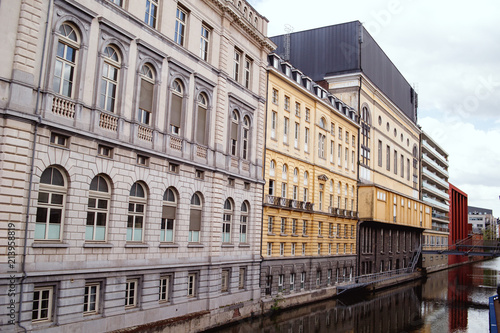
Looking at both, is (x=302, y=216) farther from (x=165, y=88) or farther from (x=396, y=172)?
(x=396, y=172)

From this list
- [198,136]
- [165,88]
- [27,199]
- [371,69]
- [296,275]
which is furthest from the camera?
[371,69]

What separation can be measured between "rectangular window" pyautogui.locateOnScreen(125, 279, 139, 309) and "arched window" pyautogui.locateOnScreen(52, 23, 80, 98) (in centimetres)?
908

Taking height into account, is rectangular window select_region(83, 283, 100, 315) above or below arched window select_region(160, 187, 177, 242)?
below

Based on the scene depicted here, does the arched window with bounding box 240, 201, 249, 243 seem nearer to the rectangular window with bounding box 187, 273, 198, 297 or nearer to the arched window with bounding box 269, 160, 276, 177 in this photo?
the arched window with bounding box 269, 160, 276, 177

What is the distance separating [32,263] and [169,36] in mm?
13342

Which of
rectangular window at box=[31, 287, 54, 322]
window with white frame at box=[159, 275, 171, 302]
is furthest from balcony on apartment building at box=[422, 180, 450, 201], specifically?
rectangular window at box=[31, 287, 54, 322]

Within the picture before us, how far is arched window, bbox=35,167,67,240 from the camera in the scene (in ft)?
57.4

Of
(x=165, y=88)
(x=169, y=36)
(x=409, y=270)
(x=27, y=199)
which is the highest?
(x=169, y=36)

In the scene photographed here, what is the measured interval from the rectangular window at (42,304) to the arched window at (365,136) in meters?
40.3

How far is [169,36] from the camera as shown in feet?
79.8

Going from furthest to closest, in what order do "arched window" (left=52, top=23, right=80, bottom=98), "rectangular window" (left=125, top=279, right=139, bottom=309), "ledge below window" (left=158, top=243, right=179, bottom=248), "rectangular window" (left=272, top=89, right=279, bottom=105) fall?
"rectangular window" (left=272, top=89, right=279, bottom=105)
"ledge below window" (left=158, top=243, right=179, bottom=248)
"rectangular window" (left=125, top=279, right=139, bottom=309)
"arched window" (left=52, top=23, right=80, bottom=98)

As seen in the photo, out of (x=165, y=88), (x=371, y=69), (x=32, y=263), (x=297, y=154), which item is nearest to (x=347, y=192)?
(x=297, y=154)

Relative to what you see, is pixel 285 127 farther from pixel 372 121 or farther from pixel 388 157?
pixel 388 157

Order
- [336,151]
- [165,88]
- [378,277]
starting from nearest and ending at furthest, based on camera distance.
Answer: [165,88] < [336,151] < [378,277]
